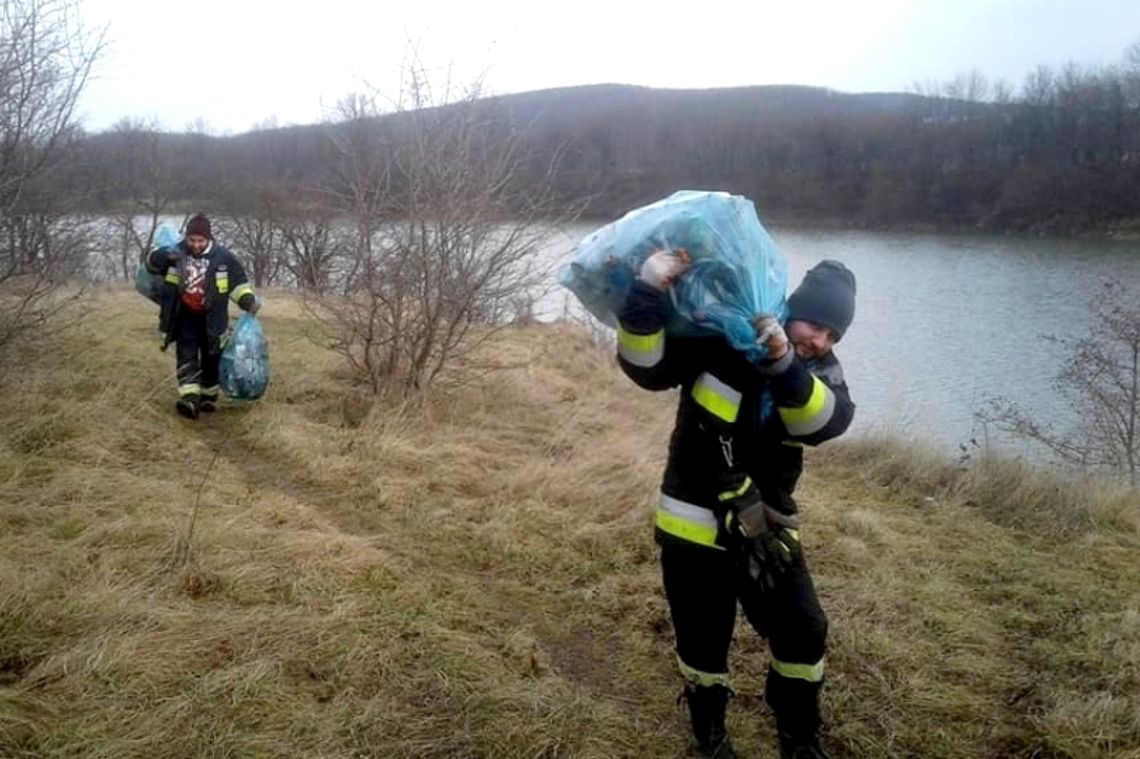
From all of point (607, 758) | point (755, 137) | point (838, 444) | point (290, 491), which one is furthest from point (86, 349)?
point (755, 137)

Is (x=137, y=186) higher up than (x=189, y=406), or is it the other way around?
(x=137, y=186)

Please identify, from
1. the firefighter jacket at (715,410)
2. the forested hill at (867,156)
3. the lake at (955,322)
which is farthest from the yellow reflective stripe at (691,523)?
the forested hill at (867,156)

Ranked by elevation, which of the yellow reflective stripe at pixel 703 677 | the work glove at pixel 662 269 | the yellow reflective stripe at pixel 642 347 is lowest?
the yellow reflective stripe at pixel 703 677

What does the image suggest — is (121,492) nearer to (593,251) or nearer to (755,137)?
(593,251)

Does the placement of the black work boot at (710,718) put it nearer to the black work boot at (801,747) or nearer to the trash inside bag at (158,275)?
the black work boot at (801,747)

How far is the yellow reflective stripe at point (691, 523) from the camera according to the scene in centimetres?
273

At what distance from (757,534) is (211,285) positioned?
234 inches

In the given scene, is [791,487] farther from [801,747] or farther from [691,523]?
[801,747]

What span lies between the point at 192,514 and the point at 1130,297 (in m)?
19.4

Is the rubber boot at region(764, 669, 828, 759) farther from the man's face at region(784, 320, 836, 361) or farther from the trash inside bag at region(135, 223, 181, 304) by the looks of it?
the trash inside bag at region(135, 223, 181, 304)

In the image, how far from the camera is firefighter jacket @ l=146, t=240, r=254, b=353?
23.9 ft

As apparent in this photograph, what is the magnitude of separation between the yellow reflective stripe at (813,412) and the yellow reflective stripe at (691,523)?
37 cm

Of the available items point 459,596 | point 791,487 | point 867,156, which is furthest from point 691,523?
point 867,156

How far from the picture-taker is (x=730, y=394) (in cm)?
264
